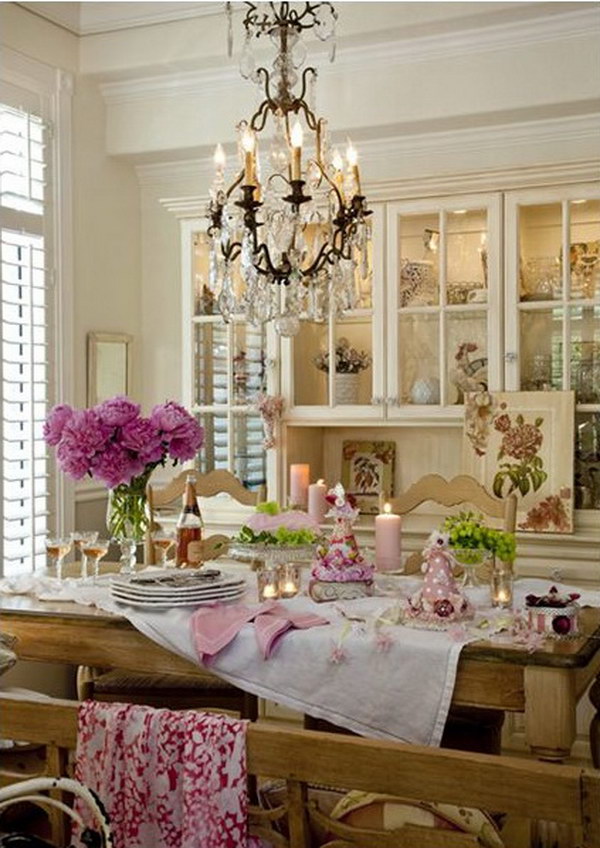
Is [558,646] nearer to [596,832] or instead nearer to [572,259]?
[596,832]

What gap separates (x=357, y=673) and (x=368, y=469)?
81.2 inches

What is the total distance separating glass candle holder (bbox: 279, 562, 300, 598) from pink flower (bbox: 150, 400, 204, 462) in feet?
1.47

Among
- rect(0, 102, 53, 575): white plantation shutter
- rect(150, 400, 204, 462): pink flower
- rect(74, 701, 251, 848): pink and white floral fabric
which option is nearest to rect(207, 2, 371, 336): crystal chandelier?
rect(150, 400, 204, 462): pink flower

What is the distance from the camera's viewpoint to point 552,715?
2016 millimetres

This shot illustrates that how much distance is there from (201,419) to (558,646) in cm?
225

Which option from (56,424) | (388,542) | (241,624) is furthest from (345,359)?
(241,624)

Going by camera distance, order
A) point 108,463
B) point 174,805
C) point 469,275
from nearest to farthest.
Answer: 1. point 174,805
2. point 108,463
3. point 469,275

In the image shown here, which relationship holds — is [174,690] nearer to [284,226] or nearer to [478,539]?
[478,539]

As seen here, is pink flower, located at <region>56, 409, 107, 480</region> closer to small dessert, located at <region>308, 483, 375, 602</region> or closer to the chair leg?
small dessert, located at <region>308, 483, 375, 602</region>

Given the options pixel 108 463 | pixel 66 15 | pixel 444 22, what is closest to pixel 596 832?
pixel 108 463

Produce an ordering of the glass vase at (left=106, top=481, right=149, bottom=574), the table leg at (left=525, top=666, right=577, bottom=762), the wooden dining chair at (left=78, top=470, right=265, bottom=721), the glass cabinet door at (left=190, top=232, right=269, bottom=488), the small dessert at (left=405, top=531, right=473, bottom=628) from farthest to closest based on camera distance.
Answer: the glass cabinet door at (left=190, top=232, right=269, bottom=488) → the wooden dining chair at (left=78, top=470, right=265, bottom=721) → the glass vase at (left=106, top=481, right=149, bottom=574) → the small dessert at (left=405, top=531, right=473, bottom=628) → the table leg at (left=525, top=666, right=577, bottom=762)

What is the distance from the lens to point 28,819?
2301 millimetres

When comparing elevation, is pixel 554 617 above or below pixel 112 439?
below

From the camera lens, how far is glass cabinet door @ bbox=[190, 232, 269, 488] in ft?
13.2
